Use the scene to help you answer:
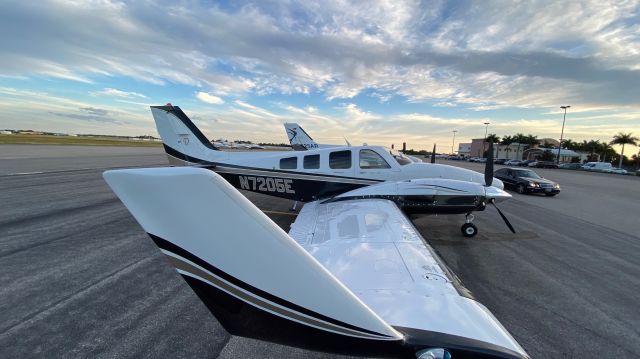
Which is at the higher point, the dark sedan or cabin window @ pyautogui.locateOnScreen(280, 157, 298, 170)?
cabin window @ pyautogui.locateOnScreen(280, 157, 298, 170)

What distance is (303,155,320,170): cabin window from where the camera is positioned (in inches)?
324

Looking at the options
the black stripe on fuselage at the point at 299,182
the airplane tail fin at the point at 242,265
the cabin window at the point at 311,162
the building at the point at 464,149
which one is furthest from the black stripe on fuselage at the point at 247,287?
the building at the point at 464,149

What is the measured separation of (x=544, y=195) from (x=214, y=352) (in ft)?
65.1

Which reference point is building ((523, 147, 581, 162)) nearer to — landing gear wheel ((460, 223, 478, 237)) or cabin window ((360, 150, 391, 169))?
landing gear wheel ((460, 223, 478, 237))

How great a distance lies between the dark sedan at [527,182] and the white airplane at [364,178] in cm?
1105

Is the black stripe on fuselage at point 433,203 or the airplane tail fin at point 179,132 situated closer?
the black stripe on fuselage at point 433,203

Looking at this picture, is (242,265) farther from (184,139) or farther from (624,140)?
(624,140)

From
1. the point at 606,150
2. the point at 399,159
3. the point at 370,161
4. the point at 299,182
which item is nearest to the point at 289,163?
the point at 299,182

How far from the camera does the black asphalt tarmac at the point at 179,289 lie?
10.7ft

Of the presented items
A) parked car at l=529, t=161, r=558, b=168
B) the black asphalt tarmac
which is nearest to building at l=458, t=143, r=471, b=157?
parked car at l=529, t=161, r=558, b=168

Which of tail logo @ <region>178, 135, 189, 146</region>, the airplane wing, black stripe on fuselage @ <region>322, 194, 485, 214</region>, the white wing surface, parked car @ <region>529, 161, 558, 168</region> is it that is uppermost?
tail logo @ <region>178, 135, 189, 146</region>

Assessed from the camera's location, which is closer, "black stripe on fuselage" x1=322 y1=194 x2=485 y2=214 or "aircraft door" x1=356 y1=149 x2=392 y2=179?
"black stripe on fuselage" x1=322 y1=194 x2=485 y2=214

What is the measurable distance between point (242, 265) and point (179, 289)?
142 inches

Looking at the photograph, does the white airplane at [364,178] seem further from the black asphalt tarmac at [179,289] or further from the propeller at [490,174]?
the black asphalt tarmac at [179,289]
